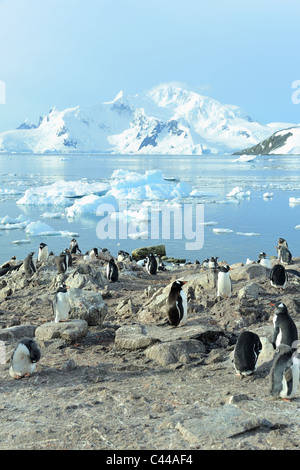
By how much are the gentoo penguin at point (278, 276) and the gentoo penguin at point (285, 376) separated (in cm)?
433

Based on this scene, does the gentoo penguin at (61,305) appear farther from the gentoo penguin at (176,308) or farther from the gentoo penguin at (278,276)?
the gentoo penguin at (278,276)

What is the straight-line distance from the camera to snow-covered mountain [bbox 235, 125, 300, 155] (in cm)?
16788

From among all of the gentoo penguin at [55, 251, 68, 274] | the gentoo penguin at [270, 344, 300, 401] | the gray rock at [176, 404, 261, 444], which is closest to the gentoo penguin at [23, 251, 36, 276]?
the gentoo penguin at [55, 251, 68, 274]

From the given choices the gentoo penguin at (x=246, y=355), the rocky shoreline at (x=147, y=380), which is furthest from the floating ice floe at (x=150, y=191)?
the gentoo penguin at (x=246, y=355)

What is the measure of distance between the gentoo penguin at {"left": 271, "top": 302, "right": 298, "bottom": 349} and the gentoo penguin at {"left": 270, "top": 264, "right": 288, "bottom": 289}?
3.02 meters

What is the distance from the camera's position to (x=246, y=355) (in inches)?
214

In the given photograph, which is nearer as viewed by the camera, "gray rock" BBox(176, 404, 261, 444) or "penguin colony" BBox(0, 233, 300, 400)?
"gray rock" BBox(176, 404, 261, 444)

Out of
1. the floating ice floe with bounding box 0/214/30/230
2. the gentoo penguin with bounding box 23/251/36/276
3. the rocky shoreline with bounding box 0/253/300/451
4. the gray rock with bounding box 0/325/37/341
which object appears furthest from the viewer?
the floating ice floe with bounding box 0/214/30/230

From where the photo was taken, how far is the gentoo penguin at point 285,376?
4.73 m

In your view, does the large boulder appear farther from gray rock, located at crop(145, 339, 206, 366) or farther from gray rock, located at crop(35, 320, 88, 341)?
gray rock, located at crop(145, 339, 206, 366)

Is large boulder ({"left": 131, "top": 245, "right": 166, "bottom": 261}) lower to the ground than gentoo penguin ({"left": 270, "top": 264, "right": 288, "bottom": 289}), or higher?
lower

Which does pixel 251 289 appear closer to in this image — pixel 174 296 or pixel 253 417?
pixel 174 296

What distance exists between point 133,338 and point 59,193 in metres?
34.4

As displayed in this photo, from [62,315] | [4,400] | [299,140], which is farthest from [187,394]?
[299,140]
